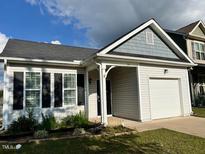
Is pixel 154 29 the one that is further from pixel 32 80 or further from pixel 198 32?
pixel 198 32

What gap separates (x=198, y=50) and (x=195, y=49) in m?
0.49

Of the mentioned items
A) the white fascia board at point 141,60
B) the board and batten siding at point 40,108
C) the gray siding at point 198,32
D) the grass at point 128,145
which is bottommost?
the grass at point 128,145

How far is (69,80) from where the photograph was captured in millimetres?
10008

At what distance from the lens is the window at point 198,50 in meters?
17.0

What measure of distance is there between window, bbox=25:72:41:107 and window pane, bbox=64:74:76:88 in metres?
1.53

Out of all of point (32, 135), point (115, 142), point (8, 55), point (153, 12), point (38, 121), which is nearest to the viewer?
point (115, 142)

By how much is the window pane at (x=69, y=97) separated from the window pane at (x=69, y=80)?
36cm

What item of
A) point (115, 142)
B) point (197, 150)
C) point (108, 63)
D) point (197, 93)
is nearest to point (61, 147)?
point (115, 142)

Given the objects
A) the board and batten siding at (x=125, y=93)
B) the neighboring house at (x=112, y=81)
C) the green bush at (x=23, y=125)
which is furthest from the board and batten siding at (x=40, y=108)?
the board and batten siding at (x=125, y=93)

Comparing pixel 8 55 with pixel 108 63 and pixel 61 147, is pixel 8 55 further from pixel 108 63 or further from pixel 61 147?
pixel 61 147

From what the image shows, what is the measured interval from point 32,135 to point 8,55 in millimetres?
4106

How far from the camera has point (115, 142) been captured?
5637 millimetres

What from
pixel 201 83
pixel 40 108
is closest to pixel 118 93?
pixel 40 108

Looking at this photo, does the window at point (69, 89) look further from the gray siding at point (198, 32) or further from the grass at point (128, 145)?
the gray siding at point (198, 32)
